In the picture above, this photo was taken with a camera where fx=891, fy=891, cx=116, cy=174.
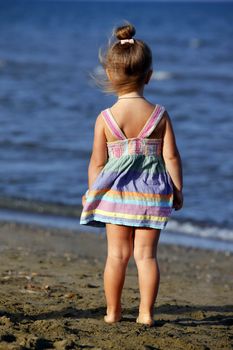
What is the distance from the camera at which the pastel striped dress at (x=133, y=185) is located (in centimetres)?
462

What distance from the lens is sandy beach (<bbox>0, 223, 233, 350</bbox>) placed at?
434 cm

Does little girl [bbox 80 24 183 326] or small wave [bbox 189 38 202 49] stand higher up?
small wave [bbox 189 38 202 49]

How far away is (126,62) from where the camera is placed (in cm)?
464

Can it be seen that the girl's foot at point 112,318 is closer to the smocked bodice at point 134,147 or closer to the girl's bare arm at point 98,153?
the girl's bare arm at point 98,153

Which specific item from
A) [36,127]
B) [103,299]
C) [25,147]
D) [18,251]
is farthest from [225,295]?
[36,127]

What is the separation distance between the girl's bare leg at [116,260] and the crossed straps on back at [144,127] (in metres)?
0.49

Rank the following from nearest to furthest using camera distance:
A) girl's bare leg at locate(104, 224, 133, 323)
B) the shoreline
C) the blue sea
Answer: girl's bare leg at locate(104, 224, 133, 323)
the shoreline
the blue sea

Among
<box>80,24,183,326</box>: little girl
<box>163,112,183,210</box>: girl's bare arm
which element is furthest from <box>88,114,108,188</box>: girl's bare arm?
<box>163,112,183,210</box>: girl's bare arm

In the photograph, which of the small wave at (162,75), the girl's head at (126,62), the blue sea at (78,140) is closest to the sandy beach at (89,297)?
the blue sea at (78,140)

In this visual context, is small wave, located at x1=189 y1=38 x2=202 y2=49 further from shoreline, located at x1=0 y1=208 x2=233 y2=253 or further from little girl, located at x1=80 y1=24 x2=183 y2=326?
little girl, located at x1=80 y1=24 x2=183 y2=326

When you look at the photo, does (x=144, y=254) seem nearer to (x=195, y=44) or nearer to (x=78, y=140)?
A: (x=78, y=140)

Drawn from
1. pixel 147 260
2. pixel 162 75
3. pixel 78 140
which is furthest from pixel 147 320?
pixel 162 75

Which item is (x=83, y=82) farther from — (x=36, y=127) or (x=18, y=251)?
(x=18, y=251)

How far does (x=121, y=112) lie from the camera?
4664mm
